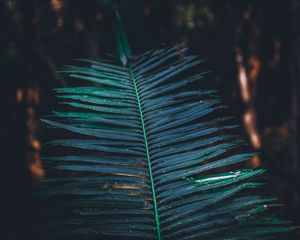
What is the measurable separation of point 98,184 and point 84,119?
0.60 feet

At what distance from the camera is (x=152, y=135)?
90 centimetres

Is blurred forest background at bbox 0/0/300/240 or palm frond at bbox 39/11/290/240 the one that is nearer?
palm frond at bbox 39/11/290/240

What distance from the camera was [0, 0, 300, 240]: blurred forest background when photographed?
3004mm

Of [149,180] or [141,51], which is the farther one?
[141,51]

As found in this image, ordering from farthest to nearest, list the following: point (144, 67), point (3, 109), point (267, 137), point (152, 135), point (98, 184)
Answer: point (267, 137), point (3, 109), point (144, 67), point (152, 135), point (98, 184)

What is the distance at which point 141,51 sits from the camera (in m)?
3.95

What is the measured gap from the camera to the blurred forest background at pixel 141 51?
9.86ft

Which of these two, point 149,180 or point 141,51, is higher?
point 141,51

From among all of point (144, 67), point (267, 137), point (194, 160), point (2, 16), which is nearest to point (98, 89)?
point (144, 67)

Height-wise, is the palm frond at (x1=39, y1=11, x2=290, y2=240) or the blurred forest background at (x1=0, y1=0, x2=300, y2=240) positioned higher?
the blurred forest background at (x1=0, y1=0, x2=300, y2=240)

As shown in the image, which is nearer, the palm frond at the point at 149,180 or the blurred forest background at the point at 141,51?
the palm frond at the point at 149,180

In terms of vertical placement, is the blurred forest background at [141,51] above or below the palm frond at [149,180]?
above

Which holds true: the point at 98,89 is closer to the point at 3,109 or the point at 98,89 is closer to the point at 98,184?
the point at 98,184

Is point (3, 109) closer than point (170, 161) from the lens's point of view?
No
